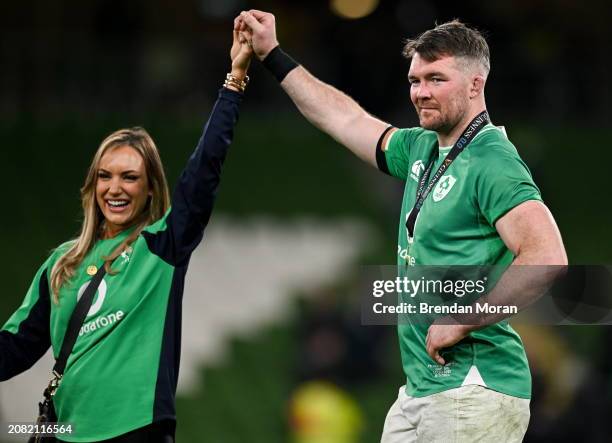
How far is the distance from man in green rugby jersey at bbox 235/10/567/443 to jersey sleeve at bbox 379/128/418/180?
233 millimetres

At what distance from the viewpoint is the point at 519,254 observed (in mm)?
3896

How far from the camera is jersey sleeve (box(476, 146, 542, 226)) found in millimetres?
3936

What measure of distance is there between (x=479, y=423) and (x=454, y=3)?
9.91m

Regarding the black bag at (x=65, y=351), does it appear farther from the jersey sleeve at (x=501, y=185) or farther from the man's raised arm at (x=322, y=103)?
the jersey sleeve at (x=501, y=185)

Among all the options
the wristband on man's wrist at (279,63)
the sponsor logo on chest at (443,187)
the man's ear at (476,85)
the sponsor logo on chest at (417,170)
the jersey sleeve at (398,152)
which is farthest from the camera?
the wristband on man's wrist at (279,63)

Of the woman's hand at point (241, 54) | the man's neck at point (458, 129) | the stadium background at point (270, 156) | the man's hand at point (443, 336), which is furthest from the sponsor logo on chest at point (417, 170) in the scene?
the stadium background at point (270, 156)

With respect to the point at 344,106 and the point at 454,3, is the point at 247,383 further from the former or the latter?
the point at 344,106

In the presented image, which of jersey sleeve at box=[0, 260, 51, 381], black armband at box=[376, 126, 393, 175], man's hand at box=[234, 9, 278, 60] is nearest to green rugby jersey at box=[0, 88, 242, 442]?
jersey sleeve at box=[0, 260, 51, 381]

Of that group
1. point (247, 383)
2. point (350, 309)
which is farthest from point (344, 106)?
point (247, 383)

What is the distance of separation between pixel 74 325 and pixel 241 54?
1199 millimetres

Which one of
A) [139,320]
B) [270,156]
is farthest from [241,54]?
[270,156]

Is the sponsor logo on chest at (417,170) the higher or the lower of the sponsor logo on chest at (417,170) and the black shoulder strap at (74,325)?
the higher

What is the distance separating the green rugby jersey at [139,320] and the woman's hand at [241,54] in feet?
0.47

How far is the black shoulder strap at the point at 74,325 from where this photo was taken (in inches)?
170
